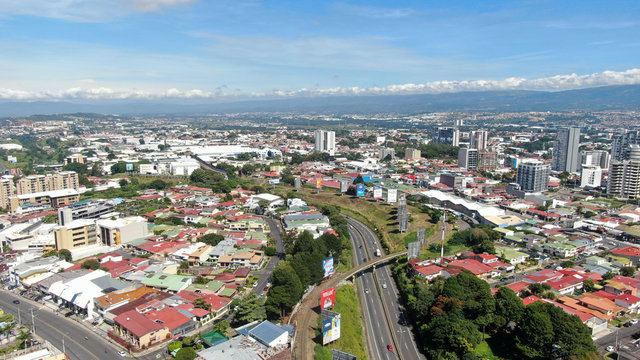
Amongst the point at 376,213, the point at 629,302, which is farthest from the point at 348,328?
the point at 376,213

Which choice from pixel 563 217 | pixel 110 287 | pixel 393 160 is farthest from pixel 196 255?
pixel 393 160

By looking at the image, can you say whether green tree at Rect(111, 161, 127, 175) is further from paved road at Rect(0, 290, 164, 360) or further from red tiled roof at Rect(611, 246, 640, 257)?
red tiled roof at Rect(611, 246, 640, 257)

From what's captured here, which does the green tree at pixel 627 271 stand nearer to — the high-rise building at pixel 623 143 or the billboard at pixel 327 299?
the billboard at pixel 327 299

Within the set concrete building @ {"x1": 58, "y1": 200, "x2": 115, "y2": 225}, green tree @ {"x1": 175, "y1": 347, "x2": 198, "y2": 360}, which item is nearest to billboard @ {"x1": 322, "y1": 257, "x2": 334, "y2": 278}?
green tree @ {"x1": 175, "y1": 347, "x2": 198, "y2": 360}

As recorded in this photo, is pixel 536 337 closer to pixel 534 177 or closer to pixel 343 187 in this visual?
pixel 343 187

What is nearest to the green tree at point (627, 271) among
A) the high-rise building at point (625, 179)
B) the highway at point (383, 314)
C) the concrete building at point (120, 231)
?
the highway at point (383, 314)

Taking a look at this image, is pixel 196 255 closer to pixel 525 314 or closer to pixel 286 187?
pixel 525 314
